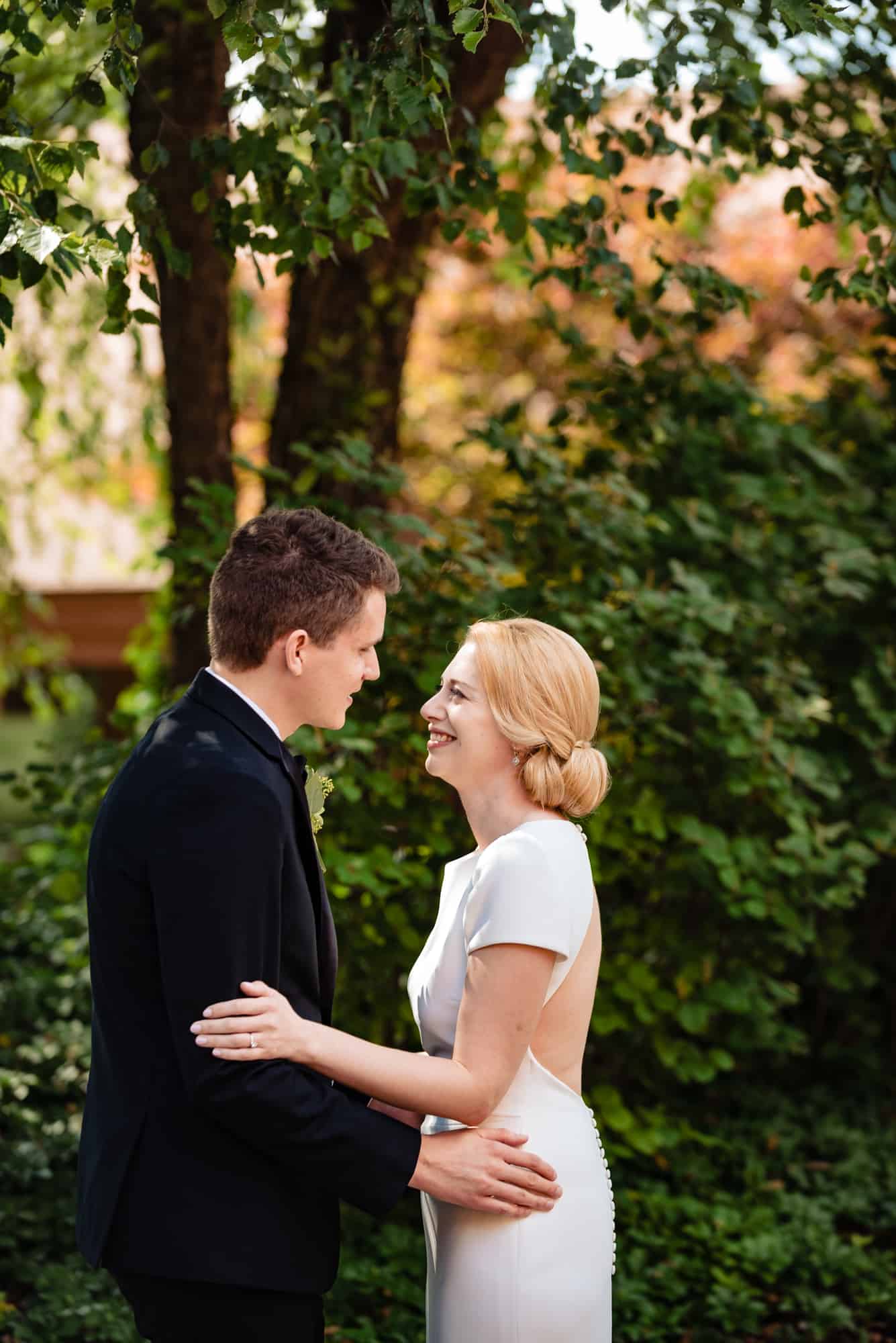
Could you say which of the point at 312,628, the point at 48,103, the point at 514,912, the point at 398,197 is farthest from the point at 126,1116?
the point at 48,103

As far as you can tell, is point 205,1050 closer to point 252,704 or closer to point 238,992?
point 238,992

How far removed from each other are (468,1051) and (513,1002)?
11 centimetres

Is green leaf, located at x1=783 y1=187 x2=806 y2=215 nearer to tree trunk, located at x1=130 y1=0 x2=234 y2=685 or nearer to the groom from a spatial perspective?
tree trunk, located at x1=130 y1=0 x2=234 y2=685

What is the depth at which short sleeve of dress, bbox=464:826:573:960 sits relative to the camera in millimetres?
2055

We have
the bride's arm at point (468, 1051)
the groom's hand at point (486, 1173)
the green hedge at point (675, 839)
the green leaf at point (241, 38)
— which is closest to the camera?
the bride's arm at point (468, 1051)

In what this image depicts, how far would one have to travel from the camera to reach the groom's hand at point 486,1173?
6.77 ft

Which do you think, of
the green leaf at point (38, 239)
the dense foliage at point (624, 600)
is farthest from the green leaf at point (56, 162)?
the green leaf at point (38, 239)

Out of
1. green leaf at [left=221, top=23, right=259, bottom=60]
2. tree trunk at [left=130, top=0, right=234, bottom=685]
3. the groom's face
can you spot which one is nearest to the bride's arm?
the groom's face

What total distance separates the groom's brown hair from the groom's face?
16 millimetres

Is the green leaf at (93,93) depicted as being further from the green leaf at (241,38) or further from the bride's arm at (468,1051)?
the bride's arm at (468,1051)

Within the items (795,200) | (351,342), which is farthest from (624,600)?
(351,342)

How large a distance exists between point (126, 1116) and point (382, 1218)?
2496mm

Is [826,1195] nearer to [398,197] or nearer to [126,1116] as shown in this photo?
[126,1116]

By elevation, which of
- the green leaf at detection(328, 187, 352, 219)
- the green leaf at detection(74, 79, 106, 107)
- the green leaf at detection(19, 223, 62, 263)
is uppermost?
the green leaf at detection(74, 79, 106, 107)
